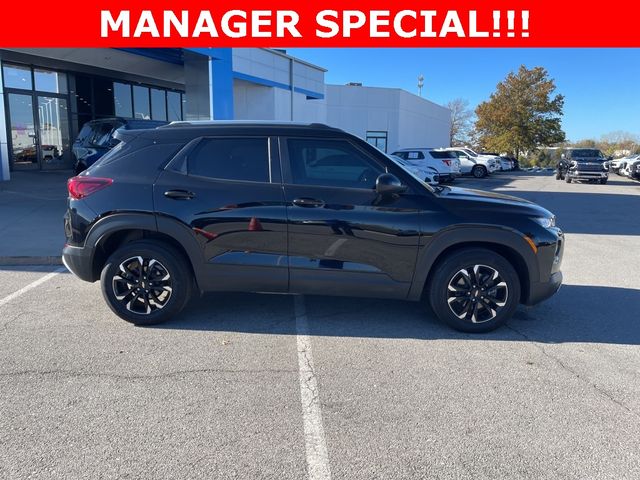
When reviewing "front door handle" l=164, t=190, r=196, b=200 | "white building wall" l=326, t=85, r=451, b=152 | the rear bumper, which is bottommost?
the rear bumper

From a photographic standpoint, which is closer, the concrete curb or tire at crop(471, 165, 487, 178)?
the concrete curb

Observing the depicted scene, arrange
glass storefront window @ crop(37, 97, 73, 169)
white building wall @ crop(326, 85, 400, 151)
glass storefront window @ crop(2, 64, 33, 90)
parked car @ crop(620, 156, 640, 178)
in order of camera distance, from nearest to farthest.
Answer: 1. glass storefront window @ crop(2, 64, 33, 90)
2. glass storefront window @ crop(37, 97, 73, 169)
3. parked car @ crop(620, 156, 640, 178)
4. white building wall @ crop(326, 85, 400, 151)

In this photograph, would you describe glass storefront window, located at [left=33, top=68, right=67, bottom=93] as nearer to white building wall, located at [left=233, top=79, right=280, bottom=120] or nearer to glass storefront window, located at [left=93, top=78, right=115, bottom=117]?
glass storefront window, located at [left=93, top=78, right=115, bottom=117]

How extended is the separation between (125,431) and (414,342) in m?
2.47

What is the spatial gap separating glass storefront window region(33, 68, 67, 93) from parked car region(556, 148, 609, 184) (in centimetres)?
2481

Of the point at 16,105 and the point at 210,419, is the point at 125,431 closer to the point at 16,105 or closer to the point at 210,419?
the point at 210,419

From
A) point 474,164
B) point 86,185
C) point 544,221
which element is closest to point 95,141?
point 86,185

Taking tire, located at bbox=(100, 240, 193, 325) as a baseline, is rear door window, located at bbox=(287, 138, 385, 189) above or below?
above

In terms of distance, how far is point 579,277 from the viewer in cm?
659

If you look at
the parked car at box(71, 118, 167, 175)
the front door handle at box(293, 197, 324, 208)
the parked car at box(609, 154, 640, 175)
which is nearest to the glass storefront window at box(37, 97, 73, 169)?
the parked car at box(71, 118, 167, 175)

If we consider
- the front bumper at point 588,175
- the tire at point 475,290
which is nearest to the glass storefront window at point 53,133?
the tire at point 475,290

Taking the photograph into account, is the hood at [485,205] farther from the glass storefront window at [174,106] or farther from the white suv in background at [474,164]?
the white suv in background at [474,164]

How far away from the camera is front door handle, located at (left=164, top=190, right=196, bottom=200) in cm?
443

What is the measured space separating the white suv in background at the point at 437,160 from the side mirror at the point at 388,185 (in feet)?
61.8
